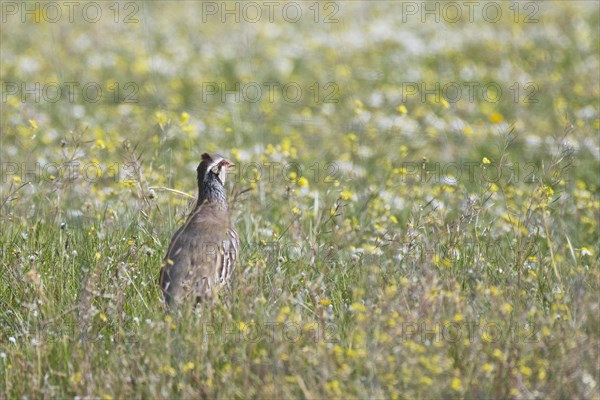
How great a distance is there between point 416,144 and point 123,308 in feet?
20.0

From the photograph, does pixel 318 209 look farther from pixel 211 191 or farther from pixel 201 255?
pixel 201 255

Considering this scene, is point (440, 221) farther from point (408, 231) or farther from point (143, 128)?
point (143, 128)

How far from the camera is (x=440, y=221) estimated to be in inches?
235

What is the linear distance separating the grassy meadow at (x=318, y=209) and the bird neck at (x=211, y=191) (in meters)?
0.14

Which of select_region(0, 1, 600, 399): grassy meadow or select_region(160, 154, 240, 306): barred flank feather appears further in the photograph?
select_region(160, 154, 240, 306): barred flank feather

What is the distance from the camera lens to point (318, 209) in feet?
26.0

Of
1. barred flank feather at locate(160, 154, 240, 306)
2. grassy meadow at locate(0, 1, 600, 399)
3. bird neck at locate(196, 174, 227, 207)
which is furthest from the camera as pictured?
bird neck at locate(196, 174, 227, 207)

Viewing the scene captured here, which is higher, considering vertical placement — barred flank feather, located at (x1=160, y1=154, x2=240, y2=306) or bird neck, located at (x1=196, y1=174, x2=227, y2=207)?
bird neck, located at (x1=196, y1=174, x2=227, y2=207)

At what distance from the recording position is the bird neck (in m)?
6.85

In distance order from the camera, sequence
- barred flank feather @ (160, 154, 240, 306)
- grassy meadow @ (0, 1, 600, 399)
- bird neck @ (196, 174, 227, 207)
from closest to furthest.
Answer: grassy meadow @ (0, 1, 600, 399) < barred flank feather @ (160, 154, 240, 306) < bird neck @ (196, 174, 227, 207)

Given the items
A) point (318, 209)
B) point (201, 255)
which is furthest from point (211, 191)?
point (318, 209)

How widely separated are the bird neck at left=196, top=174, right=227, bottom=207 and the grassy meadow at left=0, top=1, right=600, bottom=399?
135mm

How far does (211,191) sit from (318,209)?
1.27 meters

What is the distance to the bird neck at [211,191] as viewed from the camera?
6848 mm
